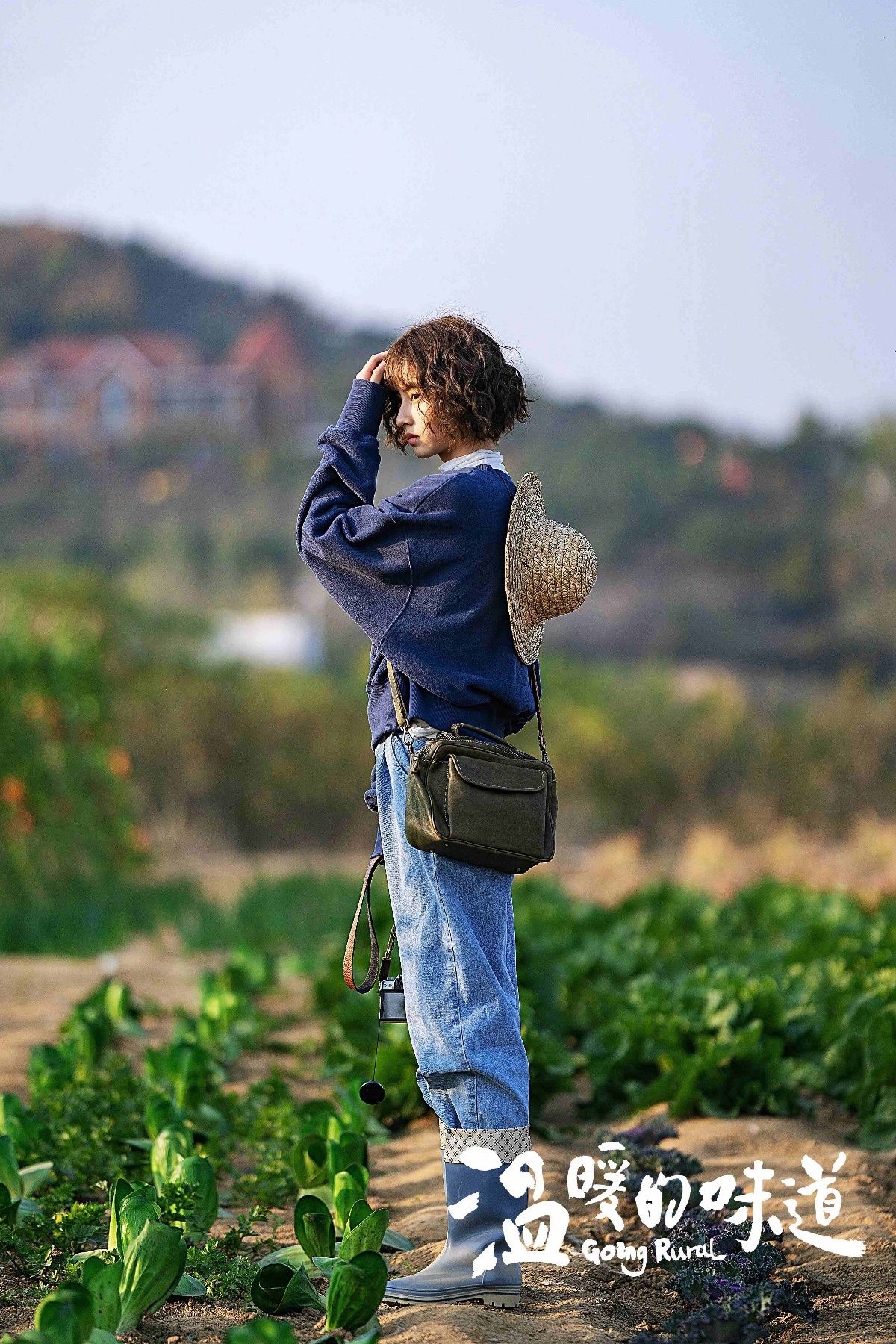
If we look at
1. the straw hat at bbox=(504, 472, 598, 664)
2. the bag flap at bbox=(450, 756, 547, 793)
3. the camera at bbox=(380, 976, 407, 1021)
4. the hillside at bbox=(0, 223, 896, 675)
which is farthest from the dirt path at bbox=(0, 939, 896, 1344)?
the hillside at bbox=(0, 223, 896, 675)

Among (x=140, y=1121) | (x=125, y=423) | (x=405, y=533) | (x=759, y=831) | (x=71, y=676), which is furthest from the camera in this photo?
(x=125, y=423)

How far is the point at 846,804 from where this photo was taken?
42.5 feet

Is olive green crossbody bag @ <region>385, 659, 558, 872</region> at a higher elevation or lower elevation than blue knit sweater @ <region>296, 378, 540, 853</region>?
lower

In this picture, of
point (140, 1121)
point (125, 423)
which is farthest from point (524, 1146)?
point (125, 423)

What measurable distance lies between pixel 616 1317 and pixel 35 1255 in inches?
46.0

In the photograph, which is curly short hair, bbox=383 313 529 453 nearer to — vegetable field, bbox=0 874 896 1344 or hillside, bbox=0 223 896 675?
vegetable field, bbox=0 874 896 1344

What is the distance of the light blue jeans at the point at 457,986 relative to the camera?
101 inches

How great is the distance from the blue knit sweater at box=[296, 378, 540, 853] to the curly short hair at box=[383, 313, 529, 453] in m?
0.08

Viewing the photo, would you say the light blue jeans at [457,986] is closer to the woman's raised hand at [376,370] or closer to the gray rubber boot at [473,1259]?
the gray rubber boot at [473,1259]

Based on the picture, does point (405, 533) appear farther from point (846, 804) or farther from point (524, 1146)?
point (846, 804)

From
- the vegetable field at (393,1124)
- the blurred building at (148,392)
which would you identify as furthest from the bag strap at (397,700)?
the blurred building at (148,392)

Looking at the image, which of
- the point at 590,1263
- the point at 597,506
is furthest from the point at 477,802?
the point at 597,506

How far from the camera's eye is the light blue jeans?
2574 millimetres

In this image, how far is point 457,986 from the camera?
8.46ft
